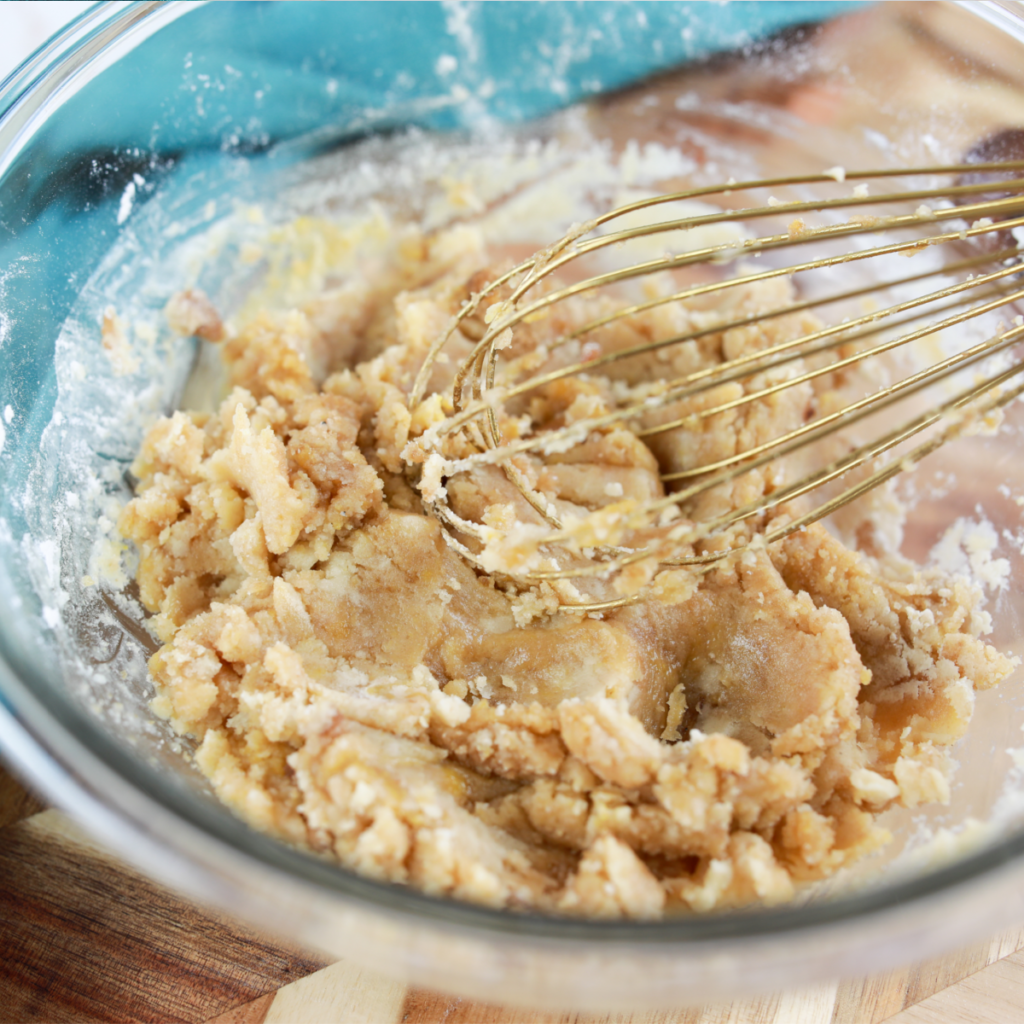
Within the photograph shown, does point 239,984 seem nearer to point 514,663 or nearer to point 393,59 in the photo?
→ point 514,663

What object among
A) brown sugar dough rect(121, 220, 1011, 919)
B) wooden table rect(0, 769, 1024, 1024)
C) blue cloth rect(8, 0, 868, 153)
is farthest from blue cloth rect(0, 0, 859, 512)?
wooden table rect(0, 769, 1024, 1024)

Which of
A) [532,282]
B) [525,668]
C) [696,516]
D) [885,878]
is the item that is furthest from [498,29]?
[885,878]

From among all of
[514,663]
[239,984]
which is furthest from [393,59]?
[239,984]

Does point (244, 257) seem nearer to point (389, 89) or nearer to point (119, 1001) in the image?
point (389, 89)

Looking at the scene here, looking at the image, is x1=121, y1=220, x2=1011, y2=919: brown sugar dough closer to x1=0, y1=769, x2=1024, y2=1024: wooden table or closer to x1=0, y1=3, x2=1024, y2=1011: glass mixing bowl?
x1=0, y1=3, x2=1024, y2=1011: glass mixing bowl

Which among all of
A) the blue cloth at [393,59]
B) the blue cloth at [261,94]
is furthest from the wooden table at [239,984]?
the blue cloth at [393,59]

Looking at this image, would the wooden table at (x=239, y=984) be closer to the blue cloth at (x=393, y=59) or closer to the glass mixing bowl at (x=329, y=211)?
the glass mixing bowl at (x=329, y=211)

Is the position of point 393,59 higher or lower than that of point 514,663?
higher

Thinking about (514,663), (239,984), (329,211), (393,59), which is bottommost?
(239,984)
